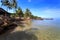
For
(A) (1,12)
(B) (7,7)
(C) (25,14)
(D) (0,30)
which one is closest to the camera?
(D) (0,30)

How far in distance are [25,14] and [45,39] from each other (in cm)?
5730

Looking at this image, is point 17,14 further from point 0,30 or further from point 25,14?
point 0,30

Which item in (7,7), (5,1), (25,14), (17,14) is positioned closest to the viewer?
(5,1)

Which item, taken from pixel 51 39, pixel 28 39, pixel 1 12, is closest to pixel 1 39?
pixel 28 39

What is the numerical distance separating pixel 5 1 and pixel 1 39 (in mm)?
26329

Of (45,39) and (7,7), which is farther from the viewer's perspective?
(7,7)

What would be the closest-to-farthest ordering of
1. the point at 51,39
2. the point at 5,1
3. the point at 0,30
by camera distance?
1. the point at 51,39
2. the point at 0,30
3. the point at 5,1

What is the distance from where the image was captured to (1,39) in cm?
1143

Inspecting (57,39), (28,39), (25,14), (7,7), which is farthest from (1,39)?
(25,14)

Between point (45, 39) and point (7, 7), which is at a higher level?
point (7, 7)

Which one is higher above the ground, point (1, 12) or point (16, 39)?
point (1, 12)

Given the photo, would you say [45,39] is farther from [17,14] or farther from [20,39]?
[17,14]

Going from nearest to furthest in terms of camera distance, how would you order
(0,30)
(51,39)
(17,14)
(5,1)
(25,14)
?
(51,39) → (0,30) → (5,1) → (17,14) → (25,14)

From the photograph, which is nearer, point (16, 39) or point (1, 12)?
point (16, 39)
